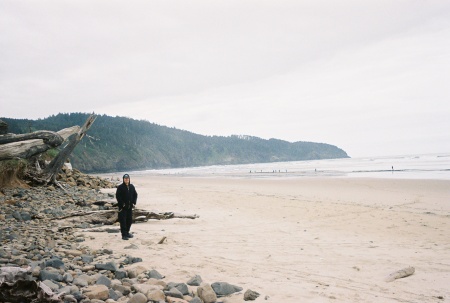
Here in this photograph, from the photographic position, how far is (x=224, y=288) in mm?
4156

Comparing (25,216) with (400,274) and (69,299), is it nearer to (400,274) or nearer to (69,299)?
(69,299)

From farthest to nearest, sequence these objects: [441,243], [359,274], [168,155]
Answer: [168,155] → [441,243] → [359,274]

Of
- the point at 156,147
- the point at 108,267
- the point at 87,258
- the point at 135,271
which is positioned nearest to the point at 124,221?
the point at 87,258

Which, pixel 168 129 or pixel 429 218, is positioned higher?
pixel 168 129

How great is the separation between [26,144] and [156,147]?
138166mm

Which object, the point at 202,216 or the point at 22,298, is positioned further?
the point at 202,216

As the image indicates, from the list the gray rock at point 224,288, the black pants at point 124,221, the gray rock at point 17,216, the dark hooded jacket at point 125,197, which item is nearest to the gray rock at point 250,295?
the gray rock at point 224,288

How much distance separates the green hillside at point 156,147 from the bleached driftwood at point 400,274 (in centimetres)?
10040

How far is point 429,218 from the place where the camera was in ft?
34.0

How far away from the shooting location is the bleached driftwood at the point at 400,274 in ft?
15.6

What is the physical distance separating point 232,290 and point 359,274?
88.3 inches

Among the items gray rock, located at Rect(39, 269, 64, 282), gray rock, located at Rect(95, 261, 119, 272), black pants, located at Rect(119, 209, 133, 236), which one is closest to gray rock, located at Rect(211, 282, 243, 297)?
gray rock, located at Rect(95, 261, 119, 272)

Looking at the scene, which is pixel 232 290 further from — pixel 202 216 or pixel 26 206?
pixel 26 206

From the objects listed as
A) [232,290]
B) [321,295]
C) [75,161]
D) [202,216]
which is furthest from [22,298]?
[75,161]
